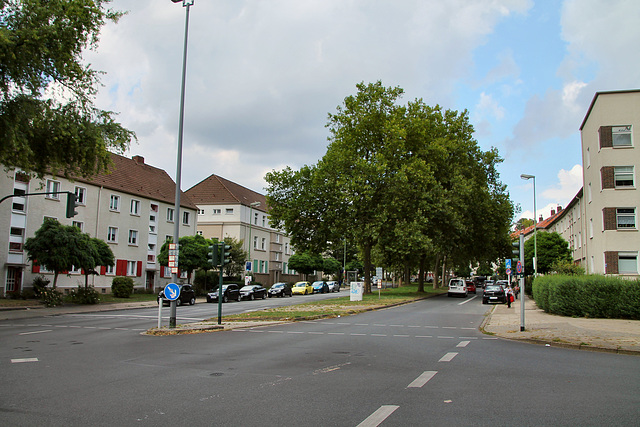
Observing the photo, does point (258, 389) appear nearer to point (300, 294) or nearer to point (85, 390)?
point (85, 390)

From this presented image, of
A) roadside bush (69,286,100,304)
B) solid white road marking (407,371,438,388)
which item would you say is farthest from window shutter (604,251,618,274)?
roadside bush (69,286,100,304)

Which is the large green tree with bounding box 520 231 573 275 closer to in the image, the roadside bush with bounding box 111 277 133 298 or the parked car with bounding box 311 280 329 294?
the parked car with bounding box 311 280 329 294

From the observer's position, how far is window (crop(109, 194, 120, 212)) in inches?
1789

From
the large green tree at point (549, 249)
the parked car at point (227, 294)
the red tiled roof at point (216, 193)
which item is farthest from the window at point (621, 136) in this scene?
the red tiled roof at point (216, 193)

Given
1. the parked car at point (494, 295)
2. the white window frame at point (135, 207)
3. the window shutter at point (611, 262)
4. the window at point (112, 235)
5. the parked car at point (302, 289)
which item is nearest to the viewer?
the window shutter at point (611, 262)

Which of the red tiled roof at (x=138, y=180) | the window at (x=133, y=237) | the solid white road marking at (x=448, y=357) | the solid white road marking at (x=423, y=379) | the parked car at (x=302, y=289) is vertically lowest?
the parked car at (x=302, y=289)

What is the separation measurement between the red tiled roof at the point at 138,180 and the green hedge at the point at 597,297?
118 feet

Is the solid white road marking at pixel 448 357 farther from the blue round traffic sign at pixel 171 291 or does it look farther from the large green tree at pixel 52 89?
the large green tree at pixel 52 89

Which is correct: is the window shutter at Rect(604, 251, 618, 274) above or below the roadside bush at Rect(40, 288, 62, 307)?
above

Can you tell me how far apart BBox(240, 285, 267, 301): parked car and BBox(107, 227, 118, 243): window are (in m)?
11.9

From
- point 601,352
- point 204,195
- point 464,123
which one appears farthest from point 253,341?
point 204,195

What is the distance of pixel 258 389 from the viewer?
7496mm

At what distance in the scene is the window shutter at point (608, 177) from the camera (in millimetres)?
31406

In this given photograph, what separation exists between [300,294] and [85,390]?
5233 centimetres
